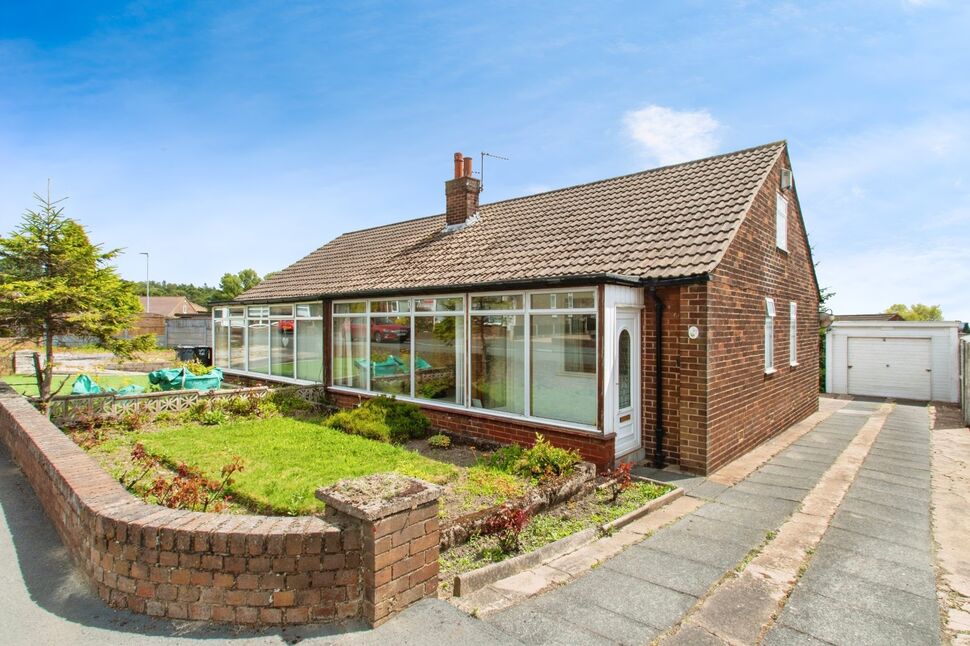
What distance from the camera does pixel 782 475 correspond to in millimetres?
7500

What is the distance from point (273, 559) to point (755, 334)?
8.84 metres

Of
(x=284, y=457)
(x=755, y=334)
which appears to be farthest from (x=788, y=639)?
(x=284, y=457)

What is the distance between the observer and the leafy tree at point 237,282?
62.1 metres

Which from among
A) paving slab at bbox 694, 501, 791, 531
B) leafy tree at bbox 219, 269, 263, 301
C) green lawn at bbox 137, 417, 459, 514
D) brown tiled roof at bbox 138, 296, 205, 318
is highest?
leafy tree at bbox 219, 269, 263, 301

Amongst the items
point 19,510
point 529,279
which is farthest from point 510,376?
point 19,510

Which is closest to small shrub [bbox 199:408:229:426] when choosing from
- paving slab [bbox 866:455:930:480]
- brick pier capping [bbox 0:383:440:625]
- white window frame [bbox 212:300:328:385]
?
white window frame [bbox 212:300:328:385]

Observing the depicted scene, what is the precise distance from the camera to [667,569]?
4.48 meters

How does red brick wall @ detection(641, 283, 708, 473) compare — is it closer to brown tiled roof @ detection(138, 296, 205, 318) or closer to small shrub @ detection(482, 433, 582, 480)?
small shrub @ detection(482, 433, 582, 480)

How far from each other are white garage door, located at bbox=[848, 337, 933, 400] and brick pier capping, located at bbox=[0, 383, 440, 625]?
2068 centimetres

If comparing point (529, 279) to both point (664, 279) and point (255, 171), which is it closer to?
point (664, 279)

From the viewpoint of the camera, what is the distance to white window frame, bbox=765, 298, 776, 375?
32.5 feet

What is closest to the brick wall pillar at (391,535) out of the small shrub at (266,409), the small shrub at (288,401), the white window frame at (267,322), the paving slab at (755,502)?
the paving slab at (755,502)

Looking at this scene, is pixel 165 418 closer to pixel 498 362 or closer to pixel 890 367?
pixel 498 362

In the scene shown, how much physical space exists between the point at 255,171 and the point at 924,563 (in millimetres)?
15155
